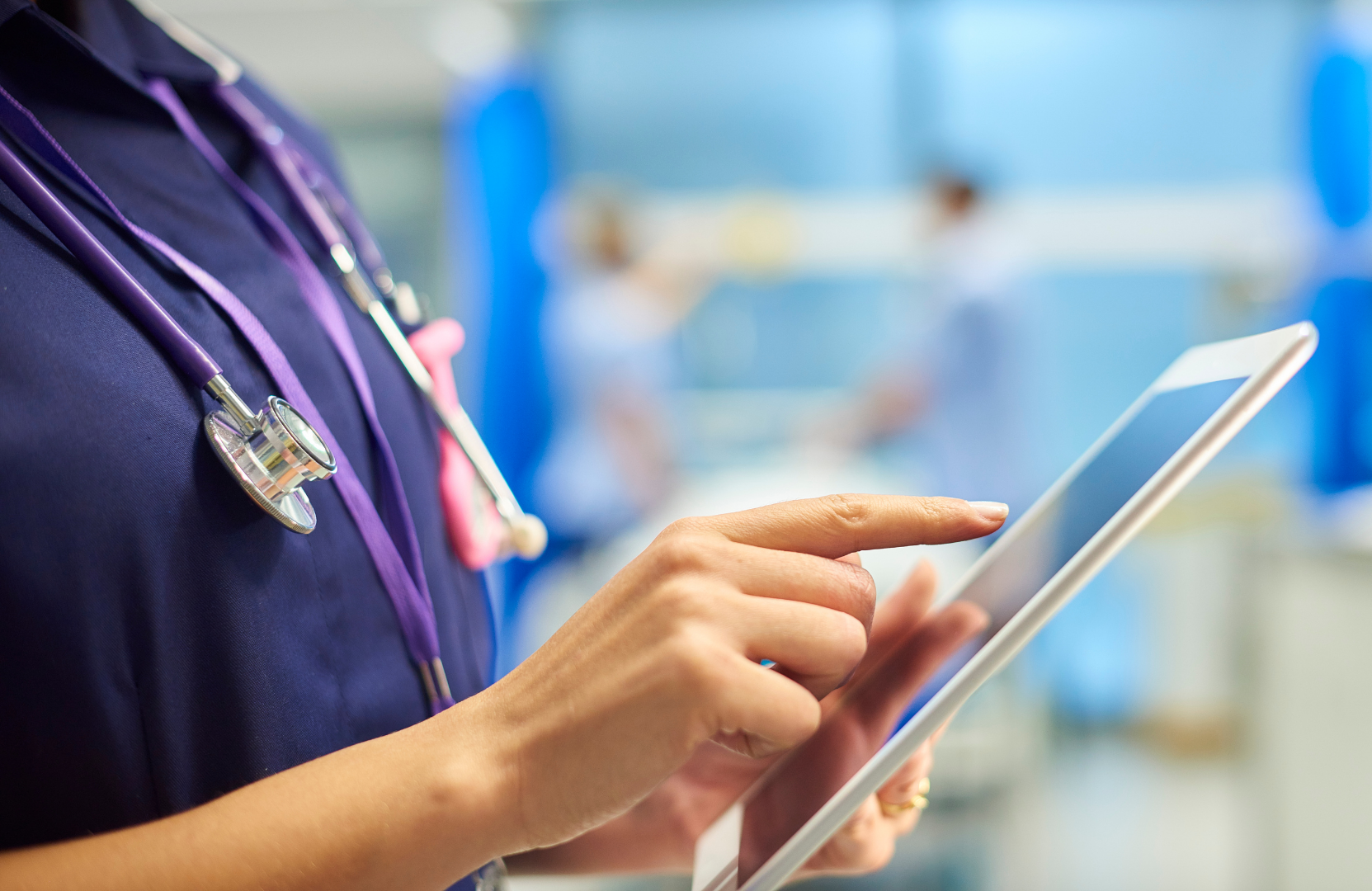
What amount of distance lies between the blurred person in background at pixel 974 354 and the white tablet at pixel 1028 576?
7.18 ft

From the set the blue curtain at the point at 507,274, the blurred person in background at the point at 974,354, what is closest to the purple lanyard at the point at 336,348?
the blurred person in background at the point at 974,354

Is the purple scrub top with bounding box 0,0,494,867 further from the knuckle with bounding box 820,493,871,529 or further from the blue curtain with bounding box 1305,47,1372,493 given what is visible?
the blue curtain with bounding box 1305,47,1372,493

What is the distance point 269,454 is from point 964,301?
2523mm

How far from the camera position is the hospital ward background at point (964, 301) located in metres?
2.23

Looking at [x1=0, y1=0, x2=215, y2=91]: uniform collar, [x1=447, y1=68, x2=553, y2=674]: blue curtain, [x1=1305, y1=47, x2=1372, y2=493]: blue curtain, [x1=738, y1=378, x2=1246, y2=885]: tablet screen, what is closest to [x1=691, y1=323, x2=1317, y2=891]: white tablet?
[x1=738, y1=378, x2=1246, y2=885]: tablet screen

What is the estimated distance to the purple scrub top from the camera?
417 millimetres

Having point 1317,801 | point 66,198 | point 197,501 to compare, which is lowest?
point 1317,801

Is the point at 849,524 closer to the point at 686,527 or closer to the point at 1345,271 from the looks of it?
the point at 686,527

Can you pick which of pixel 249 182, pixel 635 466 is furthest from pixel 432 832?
pixel 635 466

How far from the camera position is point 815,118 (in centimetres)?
454

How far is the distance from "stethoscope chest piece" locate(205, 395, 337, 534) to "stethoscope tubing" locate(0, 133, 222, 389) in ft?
0.10

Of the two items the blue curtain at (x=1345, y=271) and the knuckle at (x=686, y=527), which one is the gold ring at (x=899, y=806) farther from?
the blue curtain at (x=1345, y=271)

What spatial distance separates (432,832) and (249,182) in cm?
45

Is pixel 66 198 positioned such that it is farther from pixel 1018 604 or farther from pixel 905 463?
pixel 905 463
